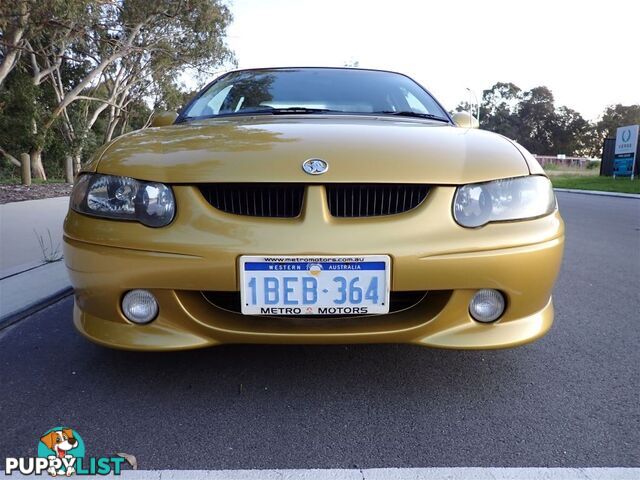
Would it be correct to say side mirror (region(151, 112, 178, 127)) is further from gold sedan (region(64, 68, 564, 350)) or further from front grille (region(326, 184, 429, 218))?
front grille (region(326, 184, 429, 218))

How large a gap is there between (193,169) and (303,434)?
95cm

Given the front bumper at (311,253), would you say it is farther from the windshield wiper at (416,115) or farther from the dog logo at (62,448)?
the windshield wiper at (416,115)

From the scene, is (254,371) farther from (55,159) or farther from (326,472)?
(55,159)

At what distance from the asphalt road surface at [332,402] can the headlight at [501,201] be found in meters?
0.68

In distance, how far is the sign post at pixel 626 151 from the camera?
19656 mm

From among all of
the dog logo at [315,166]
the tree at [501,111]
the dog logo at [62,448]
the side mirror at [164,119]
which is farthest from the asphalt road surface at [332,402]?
the tree at [501,111]

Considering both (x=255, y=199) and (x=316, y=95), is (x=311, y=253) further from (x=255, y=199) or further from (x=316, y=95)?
(x=316, y=95)

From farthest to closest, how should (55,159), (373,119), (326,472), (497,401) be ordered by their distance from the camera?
(55,159) < (373,119) < (497,401) < (326,472)

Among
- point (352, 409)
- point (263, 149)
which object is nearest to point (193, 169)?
point (263, 149)

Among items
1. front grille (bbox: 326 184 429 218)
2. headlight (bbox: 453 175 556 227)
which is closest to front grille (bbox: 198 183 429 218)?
front grille (bbox: 326 184 429 218)

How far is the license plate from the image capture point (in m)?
1.60

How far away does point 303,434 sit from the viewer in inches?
64.7

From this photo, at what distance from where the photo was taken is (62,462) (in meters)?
1.51

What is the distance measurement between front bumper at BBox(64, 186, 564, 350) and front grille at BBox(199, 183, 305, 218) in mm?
51
